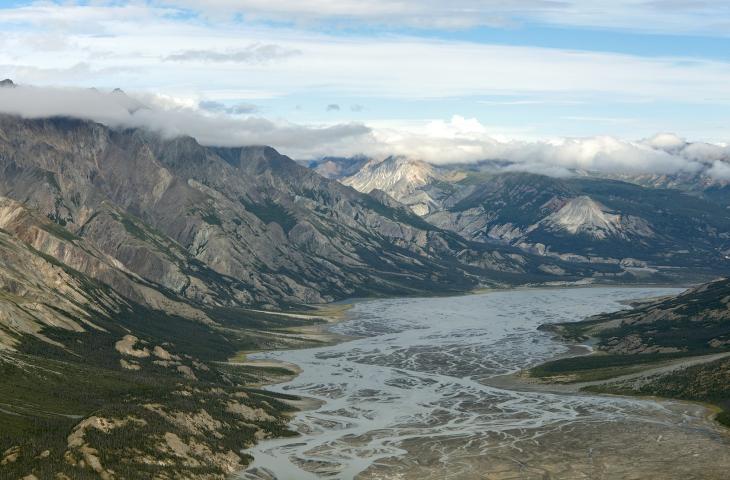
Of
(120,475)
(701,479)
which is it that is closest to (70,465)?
(120,475)

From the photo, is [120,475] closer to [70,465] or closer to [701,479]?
[70,465]

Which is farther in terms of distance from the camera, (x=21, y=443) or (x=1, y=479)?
(x=21, y=443)

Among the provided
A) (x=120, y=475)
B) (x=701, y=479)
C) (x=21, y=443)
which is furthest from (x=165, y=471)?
(x=701, y=479)

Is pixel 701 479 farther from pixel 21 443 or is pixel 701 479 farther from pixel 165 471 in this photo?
pixel 21 443

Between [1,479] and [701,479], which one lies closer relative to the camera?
[1,479]

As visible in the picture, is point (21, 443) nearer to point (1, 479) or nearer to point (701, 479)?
→ point (1, 479)

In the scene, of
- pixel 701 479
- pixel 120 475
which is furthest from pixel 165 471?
pixel 701 479

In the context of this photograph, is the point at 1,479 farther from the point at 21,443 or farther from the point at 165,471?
the point at 165,471
